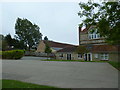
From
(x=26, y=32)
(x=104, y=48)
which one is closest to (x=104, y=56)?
(x=104, y=48)

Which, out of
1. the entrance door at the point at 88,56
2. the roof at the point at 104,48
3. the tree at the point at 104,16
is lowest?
the entrance door at the point at 88,56

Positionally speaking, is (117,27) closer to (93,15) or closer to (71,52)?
(93,15)

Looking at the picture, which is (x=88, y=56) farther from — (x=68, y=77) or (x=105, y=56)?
(x=68, y=77)

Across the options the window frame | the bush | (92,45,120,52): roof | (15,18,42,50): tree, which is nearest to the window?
the window frame

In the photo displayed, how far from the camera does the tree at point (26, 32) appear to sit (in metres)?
63.4

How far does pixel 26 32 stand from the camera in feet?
210

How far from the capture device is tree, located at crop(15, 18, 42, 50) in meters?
63.4

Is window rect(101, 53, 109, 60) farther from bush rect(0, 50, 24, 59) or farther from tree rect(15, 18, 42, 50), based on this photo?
tree rect(15, 18, 42, 50)

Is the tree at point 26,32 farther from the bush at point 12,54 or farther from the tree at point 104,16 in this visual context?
the tree at point 104,16

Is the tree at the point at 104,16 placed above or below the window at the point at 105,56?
above

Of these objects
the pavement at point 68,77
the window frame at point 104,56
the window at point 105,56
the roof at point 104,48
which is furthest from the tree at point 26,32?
the pavement at point 68,77

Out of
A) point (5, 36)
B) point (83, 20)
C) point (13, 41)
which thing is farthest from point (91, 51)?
point (5, 36)

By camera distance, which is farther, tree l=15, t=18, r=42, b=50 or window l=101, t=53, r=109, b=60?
tree l=15, t=18, r=42, b=50

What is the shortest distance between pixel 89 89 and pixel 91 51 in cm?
2640
